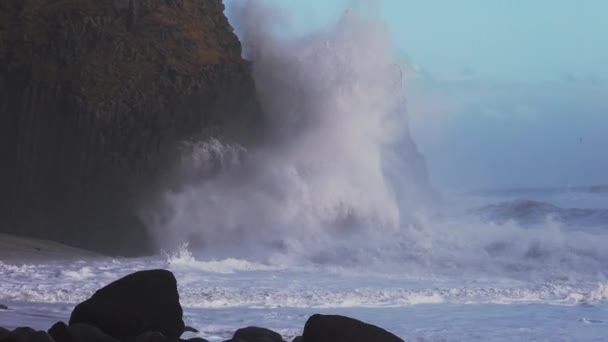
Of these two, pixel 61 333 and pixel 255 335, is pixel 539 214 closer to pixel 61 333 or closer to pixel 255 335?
pixel 255 335

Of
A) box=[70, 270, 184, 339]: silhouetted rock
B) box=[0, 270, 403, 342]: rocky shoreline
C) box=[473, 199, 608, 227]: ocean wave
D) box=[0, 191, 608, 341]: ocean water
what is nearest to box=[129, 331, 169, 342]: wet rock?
box=[0, 270, 403, 342]: rocky shoreline

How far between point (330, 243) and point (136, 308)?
11182mm

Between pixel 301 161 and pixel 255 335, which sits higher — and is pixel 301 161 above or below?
above

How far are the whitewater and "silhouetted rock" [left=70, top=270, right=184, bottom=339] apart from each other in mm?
2020

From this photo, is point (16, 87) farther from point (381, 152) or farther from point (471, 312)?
point (471, 312)

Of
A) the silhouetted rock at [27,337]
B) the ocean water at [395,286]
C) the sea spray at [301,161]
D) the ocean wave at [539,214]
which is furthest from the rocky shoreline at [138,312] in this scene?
the ocean wave at [539,214]

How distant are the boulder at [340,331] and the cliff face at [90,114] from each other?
12549 millimetres

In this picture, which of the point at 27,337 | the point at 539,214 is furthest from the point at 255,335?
the point at 539,214

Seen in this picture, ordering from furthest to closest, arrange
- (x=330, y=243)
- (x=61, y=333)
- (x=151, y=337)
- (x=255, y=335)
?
(x=330, y=243), (x=255, y=335), (x=151, y=337), (x=61, y=333)

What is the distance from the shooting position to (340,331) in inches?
303

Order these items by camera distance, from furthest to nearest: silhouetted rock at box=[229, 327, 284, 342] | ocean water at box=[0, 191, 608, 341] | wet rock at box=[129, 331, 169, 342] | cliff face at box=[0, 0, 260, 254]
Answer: cliff face at box=[0, 0, 260, 254] → ocean water at box=[0, 191, 608, 341] → silhouetted rock at box=[229, 327, 284, 342] → wet rock at box=[129, 331, 169, 342]

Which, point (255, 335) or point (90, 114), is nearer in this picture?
point (255, 335)

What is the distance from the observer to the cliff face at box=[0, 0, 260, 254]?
790 inches

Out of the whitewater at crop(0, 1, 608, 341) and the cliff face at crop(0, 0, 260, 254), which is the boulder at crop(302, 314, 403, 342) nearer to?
the whitewater at crop(0, 1, 608, 341)
